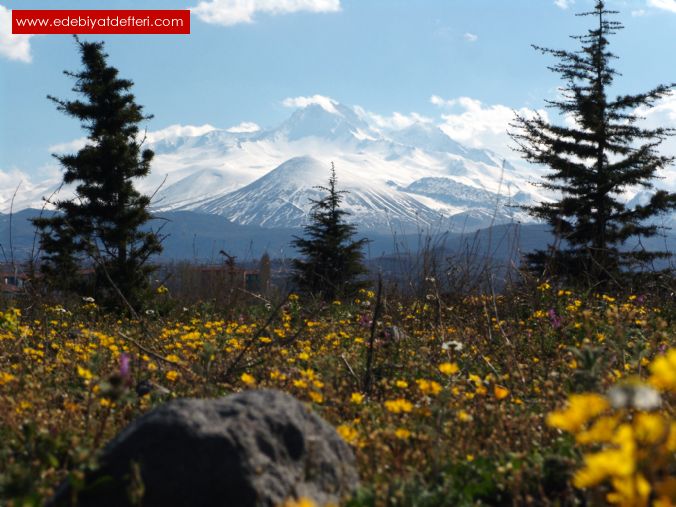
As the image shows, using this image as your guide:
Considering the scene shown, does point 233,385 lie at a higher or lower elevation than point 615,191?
lower

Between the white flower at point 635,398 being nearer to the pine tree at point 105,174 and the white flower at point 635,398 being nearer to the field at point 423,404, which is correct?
the field at point 423,404

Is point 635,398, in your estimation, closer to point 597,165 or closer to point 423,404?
point 423,404

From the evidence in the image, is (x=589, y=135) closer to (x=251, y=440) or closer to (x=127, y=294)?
(x=127, y=294)

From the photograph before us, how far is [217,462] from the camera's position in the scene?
2297mm

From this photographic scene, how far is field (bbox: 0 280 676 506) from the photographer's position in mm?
1857

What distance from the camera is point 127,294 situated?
1617cm

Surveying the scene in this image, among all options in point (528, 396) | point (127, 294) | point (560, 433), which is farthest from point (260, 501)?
point (127, 294)

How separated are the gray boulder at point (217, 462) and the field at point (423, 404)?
14cm

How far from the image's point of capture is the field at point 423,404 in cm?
186

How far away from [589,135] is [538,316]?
17.6m

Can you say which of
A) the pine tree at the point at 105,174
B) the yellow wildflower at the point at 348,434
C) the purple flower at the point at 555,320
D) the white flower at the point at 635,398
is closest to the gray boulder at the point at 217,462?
the yellow wildflower at the point at 348,434

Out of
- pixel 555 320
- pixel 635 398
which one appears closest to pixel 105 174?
pixel 555 320

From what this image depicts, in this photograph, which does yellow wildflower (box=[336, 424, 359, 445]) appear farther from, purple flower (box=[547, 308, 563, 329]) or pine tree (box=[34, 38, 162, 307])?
pine tree (box=[34, 38, 162, 307])

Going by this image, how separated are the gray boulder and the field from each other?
0.14 m
